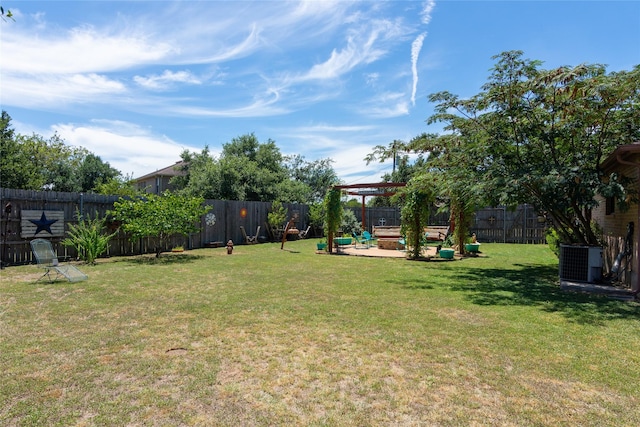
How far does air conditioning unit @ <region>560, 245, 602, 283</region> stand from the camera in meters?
6.84

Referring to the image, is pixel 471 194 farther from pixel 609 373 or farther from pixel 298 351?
pixel 298 351

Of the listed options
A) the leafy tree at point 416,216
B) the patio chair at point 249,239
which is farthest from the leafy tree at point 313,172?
the leafy tree at point 416,216

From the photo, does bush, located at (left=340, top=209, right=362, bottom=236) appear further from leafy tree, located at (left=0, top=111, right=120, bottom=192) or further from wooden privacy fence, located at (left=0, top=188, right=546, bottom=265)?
leafy tree, located at (left=0, top=111, right=120, bottom=192)

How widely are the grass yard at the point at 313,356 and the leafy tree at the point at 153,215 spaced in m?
4.11

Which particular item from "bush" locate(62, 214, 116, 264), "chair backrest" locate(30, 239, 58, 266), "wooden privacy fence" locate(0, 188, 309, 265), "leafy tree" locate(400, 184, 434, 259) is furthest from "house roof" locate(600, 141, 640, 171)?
"wooden privacy fence" locate(0, 188, 309, 265)

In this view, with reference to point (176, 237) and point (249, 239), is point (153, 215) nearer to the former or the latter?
point (176, 237)

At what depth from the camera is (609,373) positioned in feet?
9.85

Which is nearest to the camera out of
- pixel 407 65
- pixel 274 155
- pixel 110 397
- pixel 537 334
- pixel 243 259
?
pixel 110 397

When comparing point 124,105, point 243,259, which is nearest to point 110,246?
point 243,259

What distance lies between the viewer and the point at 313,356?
3.33 m

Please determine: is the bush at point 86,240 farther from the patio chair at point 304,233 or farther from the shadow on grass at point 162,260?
the patio chair at point 304,233

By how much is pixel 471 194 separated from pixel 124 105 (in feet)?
49.2

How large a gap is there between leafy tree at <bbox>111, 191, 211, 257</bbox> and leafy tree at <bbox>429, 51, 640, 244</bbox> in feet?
26.1

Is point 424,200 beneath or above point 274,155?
beneath
